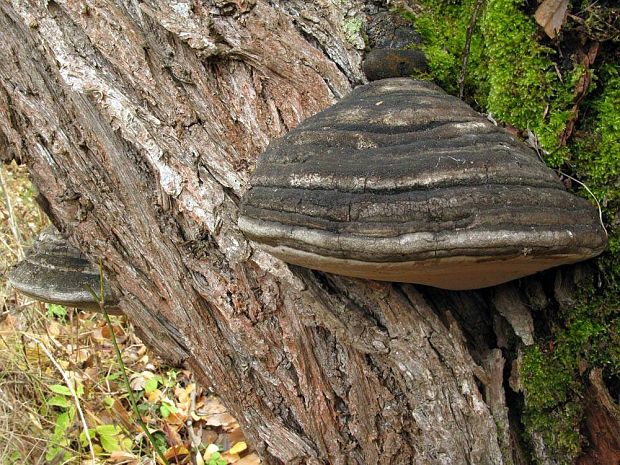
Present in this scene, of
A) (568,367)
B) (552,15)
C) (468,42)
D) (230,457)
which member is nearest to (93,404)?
(230,457)

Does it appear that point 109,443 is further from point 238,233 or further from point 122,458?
point 238,233

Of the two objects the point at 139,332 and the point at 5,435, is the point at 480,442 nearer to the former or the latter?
the point at 139,332

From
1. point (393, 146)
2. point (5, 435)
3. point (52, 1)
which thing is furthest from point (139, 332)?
point (5, 435)

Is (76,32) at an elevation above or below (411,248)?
above

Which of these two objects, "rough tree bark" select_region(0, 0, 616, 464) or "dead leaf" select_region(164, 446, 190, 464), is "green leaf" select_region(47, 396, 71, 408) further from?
"rough tree bark" select_region(0, 0, 616, 464)

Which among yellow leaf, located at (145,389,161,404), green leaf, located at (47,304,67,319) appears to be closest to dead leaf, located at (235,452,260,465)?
yellow leaf, located at (145,389,161,404)

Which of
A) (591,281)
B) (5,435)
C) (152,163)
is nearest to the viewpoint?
(591,281)
